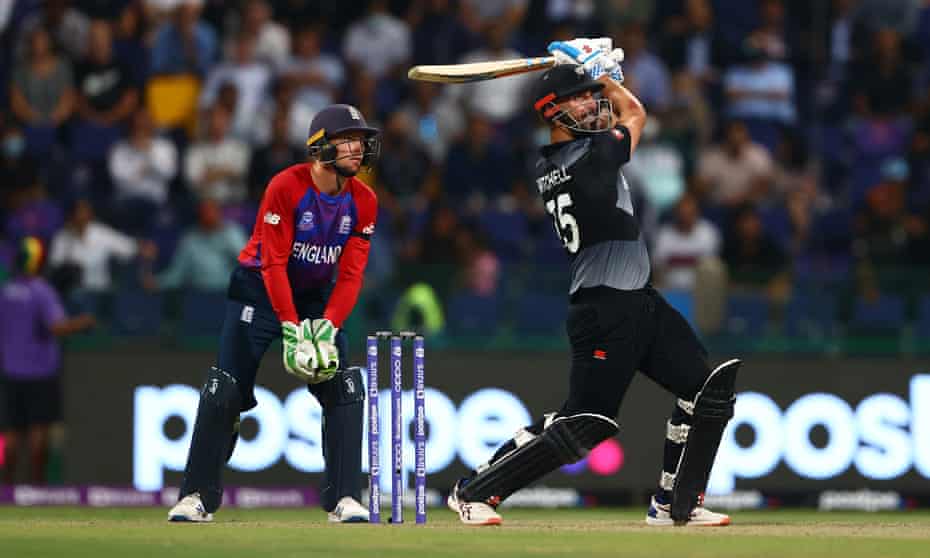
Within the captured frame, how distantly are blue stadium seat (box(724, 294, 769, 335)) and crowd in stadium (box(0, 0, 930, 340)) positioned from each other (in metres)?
0.35

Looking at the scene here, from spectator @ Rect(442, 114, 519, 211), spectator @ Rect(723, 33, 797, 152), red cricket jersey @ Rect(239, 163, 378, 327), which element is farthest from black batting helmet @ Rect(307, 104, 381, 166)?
spectator @ Rect(723, 33, 797, 152)

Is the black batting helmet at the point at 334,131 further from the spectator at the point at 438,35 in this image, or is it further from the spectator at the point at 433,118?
the spectator at the point at 438,35

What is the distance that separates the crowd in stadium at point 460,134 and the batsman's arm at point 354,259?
5.64 m

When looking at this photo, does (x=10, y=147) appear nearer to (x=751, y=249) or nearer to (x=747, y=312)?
(x=751, y=249)

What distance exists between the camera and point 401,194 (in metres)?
17.6

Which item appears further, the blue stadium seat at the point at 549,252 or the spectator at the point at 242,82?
the spectator at the point at 242,82

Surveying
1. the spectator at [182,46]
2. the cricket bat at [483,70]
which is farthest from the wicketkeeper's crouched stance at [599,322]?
the spectator at [182,46]

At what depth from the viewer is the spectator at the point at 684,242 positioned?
16.4 m

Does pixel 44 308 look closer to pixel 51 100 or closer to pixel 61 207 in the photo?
pixel 61 207

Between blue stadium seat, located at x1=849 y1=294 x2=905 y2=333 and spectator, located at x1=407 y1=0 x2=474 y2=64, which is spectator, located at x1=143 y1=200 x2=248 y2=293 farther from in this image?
blue stadium seat, located at x1=849 y1=294 x2=905 y2=333

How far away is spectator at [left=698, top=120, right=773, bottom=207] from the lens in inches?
707

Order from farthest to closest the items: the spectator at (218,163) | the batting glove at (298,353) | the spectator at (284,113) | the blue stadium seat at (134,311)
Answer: the spectator at (284,113) < the spectator at (218,163) < the blue stadium seat at (134,311) < the batting glove at (298,353)

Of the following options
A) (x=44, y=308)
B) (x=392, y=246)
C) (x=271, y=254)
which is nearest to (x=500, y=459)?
(x=271, y=254)

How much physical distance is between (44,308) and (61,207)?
267cm
